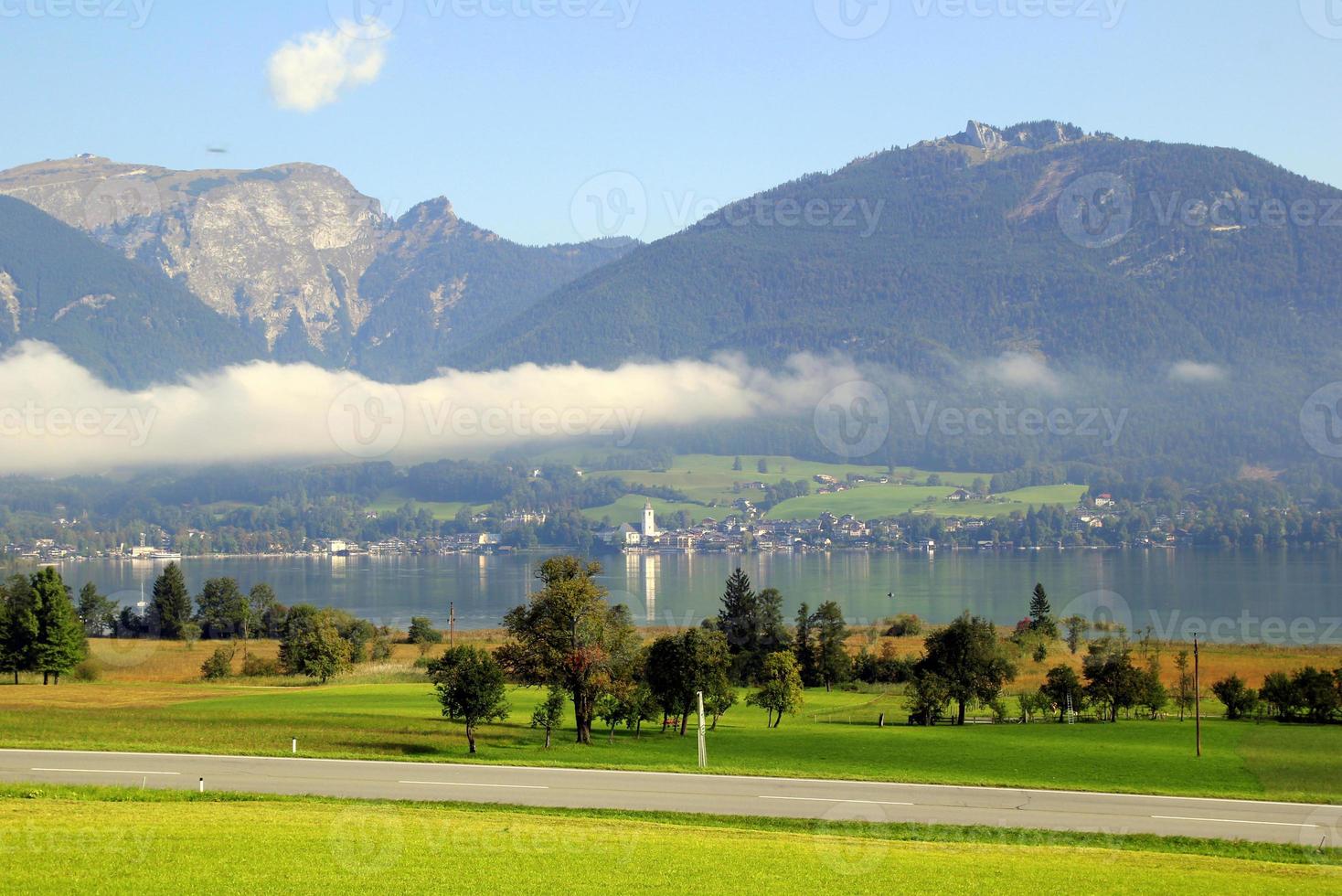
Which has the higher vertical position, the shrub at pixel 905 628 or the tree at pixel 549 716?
the tree at pixel 549 716

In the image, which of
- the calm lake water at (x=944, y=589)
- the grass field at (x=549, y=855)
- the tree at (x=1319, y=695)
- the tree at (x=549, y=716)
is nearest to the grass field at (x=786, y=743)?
the tree at (x=549, y=716)

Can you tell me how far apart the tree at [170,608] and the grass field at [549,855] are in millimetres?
65778

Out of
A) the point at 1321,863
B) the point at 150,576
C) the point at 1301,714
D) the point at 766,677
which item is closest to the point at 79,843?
the point at 1321,863

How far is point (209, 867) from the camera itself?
55.1ft

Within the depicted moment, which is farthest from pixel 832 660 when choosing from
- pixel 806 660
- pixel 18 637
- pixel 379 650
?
pixel 18 637

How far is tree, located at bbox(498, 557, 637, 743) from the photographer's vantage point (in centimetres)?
3716

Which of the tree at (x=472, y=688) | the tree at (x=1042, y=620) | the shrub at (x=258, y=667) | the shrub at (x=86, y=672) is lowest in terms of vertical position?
the shrub at (x=258, y=667)

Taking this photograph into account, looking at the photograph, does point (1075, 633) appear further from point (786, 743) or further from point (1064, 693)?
point (786, 743)

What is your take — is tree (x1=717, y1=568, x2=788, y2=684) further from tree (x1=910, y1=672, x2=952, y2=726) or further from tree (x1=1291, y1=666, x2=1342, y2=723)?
tree (x1=1291, y1=666, x2=1342, y2=723)

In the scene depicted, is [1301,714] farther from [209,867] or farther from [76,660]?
[76,660]

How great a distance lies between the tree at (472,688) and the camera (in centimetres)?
3459

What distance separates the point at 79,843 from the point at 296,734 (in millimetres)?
16050

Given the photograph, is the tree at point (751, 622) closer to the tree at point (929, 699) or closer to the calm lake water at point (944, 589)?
the tree at point (929, 699)

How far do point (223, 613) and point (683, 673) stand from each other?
183ft
